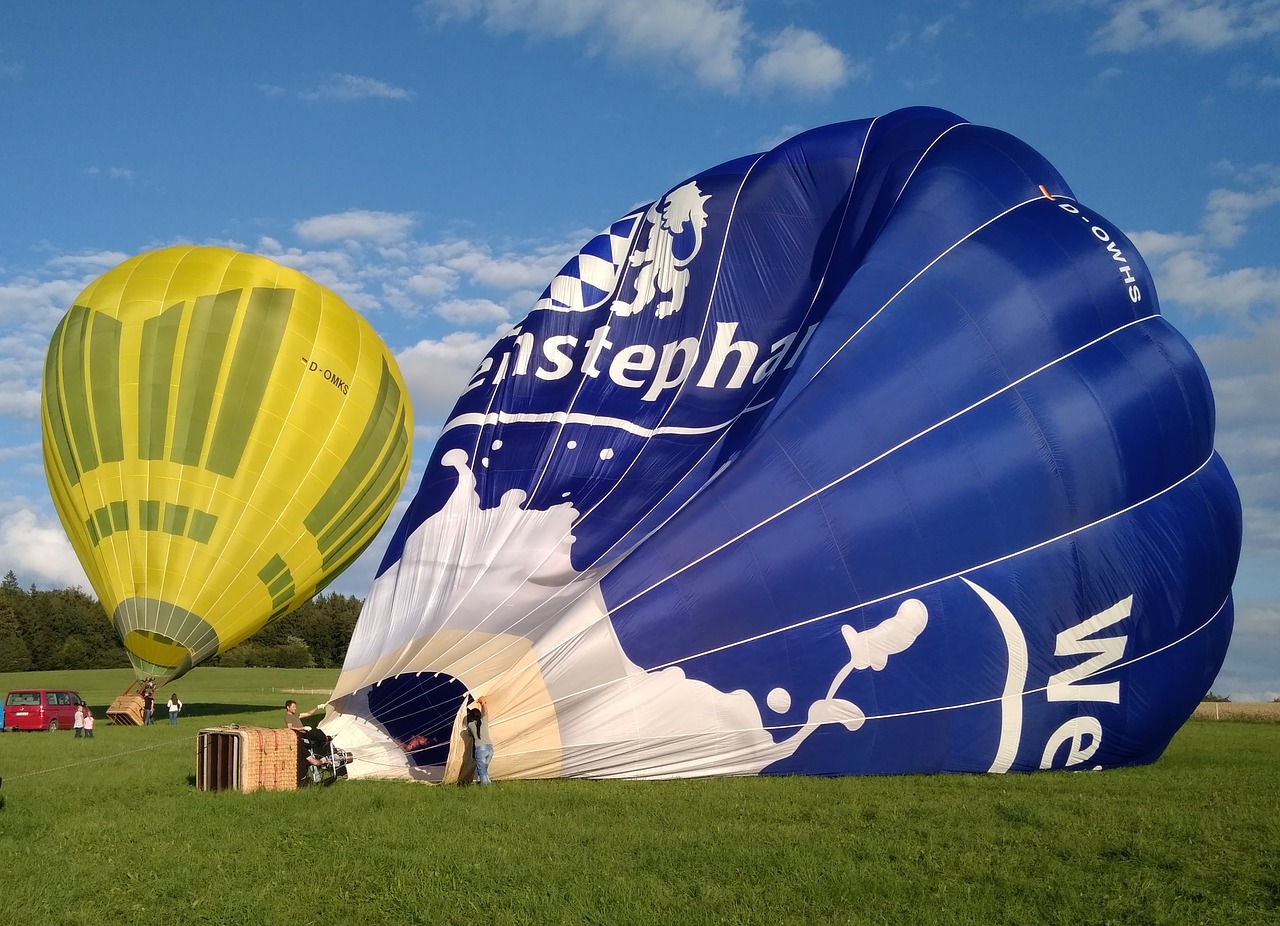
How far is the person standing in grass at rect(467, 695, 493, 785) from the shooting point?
9752 millimetres

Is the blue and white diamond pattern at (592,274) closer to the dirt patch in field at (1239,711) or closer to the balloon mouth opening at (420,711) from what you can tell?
the balloon mouth opening at (420,711)

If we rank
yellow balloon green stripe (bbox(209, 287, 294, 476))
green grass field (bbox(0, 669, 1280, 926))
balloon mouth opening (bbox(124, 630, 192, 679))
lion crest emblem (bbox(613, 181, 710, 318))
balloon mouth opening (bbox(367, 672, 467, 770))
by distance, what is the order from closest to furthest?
1. green grass field (bbox(0, 669, 1280, 926))
2. balloon mouth opening (bbox(367, 672, 467, 770))
3. lion crest emblem (bbox(613, 181, 710, 318))
4. yellow balloon green stripe (bbox(209, 287, 294, 476))
5. balloon mouth opening (bbox(124, 630, 192, 679))

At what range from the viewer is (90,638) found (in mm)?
71312

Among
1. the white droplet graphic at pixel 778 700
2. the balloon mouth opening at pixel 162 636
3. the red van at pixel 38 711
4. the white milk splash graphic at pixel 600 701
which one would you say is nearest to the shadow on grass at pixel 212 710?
the red van at pixel 38 711

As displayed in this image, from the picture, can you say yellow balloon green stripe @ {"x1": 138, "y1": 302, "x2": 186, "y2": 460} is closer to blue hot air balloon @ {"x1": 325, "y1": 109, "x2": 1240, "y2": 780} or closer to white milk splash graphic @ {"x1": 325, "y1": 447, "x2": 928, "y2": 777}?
blue hot air balloon @ {"x1": 325, "y1": 109, "x2": 1240, "y2": 780}

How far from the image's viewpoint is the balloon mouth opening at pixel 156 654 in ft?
61.3

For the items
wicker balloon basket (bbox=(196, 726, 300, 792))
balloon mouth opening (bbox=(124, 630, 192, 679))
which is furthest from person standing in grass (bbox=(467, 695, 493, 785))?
balloon mouth opening (bbox=(124, 630, 192, 679))

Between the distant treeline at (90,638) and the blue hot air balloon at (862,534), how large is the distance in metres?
56.0

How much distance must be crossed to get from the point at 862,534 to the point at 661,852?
4.08 meters

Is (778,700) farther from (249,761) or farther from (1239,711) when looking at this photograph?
(1239,711)

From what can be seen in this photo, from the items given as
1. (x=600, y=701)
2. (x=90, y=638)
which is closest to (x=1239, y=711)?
(x=600, y=701)

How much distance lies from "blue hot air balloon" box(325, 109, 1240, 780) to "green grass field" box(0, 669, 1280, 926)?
58 centimetres

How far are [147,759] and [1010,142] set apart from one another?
1261 cm

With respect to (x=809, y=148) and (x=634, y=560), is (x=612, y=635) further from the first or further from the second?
(x=809, y=148)
